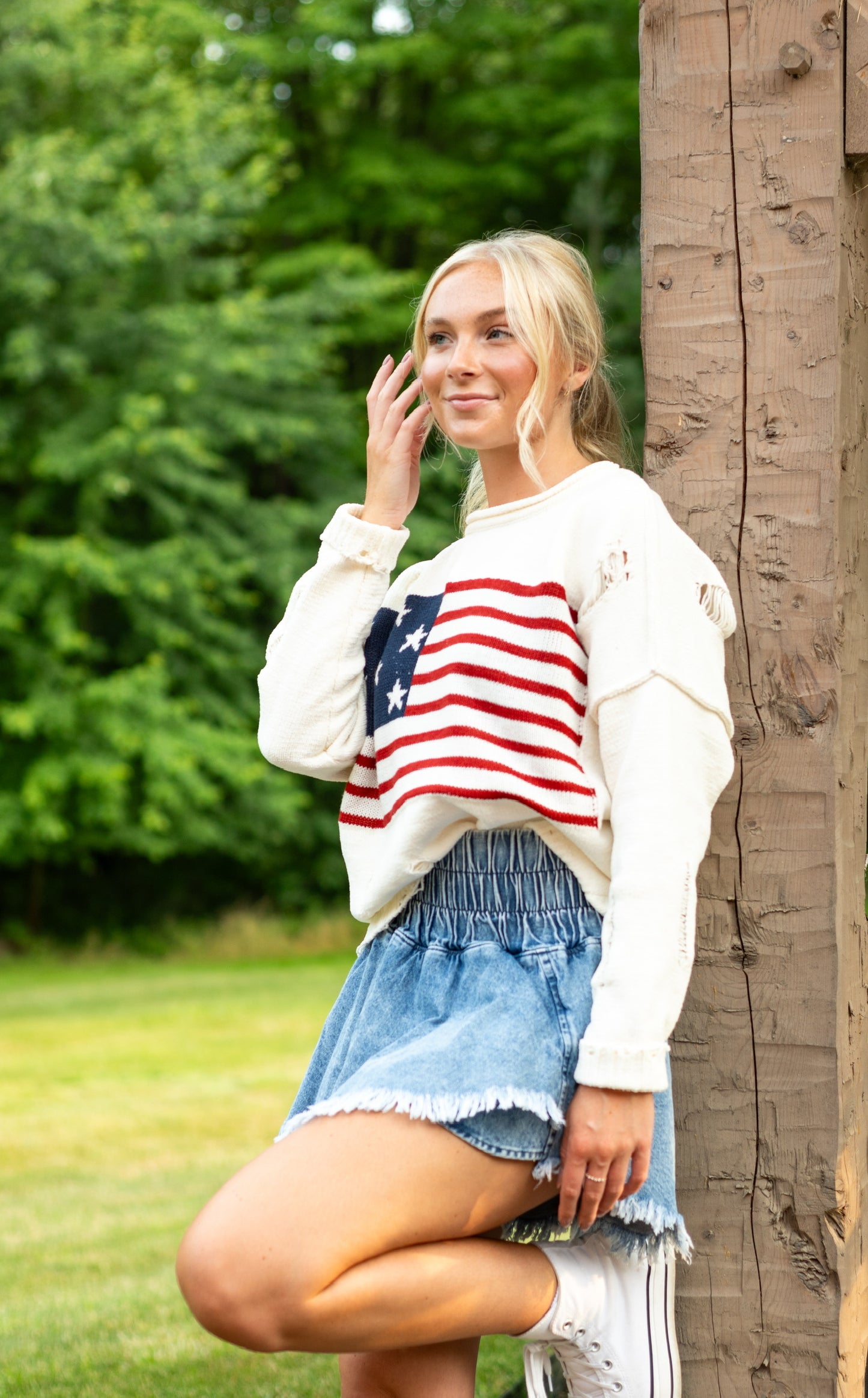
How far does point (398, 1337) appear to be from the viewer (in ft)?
5.87

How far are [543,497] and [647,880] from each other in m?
0.56

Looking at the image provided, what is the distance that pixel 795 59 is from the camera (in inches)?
83.3

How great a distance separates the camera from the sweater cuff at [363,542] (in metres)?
2.13

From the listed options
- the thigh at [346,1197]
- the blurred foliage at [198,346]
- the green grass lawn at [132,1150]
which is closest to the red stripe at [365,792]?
the thigh at [346,1197]

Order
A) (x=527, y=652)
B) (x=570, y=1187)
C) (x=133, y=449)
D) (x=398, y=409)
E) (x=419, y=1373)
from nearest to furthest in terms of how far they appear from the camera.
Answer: (x=570, y=1187), (x=527, y=652), (x=419, y=1373), (x=398, y=409), (x=133, y=449)

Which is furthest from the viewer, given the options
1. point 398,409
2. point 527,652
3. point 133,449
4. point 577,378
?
point 133,449

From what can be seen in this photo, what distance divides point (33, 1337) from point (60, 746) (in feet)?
32.3

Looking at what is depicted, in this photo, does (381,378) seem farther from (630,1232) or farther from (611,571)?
(630,1232)

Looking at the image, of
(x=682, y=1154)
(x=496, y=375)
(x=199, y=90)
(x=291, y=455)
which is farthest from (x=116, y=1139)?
(x=199, y=90)

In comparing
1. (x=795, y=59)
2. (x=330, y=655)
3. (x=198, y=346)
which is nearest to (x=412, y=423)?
(x=330, y=655)

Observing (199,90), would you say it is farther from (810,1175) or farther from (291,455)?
(810,1175)

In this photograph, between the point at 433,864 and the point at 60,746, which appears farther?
the point at 60,746

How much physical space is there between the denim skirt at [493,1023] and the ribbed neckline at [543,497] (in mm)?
446

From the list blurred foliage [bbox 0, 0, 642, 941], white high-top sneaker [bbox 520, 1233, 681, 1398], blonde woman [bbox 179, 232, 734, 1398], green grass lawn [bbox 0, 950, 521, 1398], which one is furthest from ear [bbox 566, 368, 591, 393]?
blurred foliage [bbox 0, 0, 642, 941]
